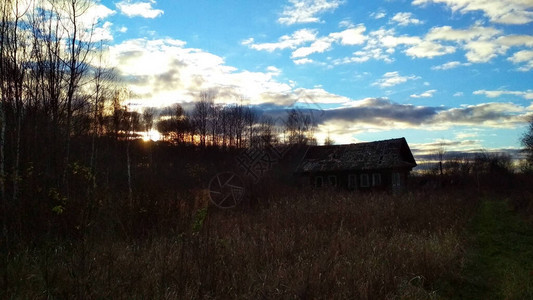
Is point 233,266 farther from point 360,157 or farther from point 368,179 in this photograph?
point 360,157

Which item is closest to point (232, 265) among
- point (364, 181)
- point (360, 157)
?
point (364, 181)

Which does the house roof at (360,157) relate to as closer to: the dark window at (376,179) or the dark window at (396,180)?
the dark window at (376,179)

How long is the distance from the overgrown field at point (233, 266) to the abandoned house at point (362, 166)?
21.6m

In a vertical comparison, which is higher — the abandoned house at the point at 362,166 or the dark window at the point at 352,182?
the abandoned house at the point at 362,166

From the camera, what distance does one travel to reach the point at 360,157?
32.1m

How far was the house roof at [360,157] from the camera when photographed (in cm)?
3032

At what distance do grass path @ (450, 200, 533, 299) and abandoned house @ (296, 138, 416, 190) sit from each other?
1920cm

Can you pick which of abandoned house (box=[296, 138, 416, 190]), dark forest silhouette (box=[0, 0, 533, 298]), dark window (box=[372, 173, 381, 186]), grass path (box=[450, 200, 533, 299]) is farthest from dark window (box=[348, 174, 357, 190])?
grass path (box=[450, 200, 533, 299])

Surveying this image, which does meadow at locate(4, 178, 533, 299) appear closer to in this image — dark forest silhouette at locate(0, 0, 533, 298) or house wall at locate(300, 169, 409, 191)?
dark forest silhouette at locate(0, 0, 533, 298)

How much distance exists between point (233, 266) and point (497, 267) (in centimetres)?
477

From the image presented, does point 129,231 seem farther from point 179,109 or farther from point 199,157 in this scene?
point 179,109

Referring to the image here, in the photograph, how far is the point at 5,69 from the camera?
9.29 meters

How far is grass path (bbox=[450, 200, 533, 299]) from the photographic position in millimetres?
5188

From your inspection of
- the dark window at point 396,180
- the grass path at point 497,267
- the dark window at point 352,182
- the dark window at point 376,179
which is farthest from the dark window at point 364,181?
the grass path at point 497,267
